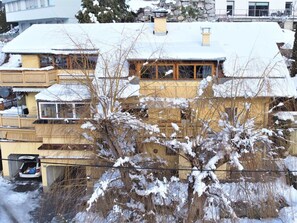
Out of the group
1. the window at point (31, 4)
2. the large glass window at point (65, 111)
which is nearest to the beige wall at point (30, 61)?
the large glass window at point (65, 111)

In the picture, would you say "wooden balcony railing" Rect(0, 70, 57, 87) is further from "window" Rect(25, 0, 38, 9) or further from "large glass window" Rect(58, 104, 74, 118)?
"window" Rect(25, 0, 38, 9)

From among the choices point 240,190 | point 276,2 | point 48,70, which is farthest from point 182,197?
point 276,2

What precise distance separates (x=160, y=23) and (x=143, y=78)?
5.07m

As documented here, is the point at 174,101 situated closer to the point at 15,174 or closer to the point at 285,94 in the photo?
the point at 285,94

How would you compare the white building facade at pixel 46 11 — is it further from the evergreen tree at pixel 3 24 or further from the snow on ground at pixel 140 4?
the evergreen tree at pixel 3 24

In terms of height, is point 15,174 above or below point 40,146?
below

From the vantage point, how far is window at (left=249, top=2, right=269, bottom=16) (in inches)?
1699

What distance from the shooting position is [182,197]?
1337 centimetres

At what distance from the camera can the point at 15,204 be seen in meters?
20.2

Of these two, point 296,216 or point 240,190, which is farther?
point 296,216

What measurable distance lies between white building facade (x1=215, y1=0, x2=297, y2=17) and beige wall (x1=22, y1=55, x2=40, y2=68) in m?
26.6

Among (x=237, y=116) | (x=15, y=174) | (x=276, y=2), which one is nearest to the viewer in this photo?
(x=237, y=116)

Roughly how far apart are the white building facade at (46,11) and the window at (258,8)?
63.5 feet

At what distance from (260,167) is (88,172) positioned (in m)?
6.25
